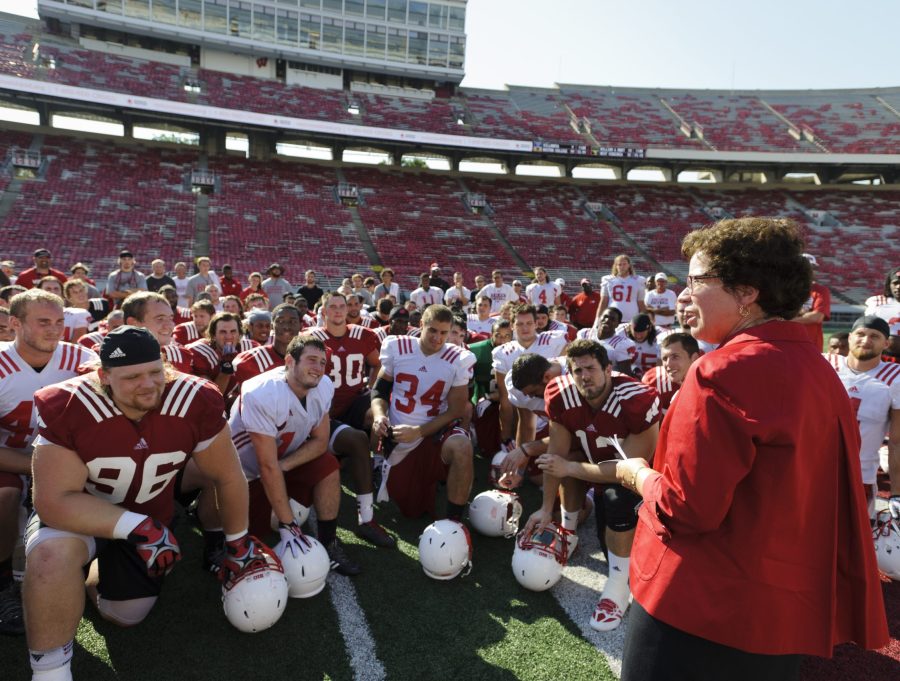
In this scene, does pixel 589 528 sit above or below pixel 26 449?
below

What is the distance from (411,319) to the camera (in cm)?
716

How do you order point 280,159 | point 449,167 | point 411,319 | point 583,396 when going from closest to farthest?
point 583,396
point 411,319
point 280,159
point 449,167

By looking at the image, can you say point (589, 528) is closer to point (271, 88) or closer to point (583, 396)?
point (583, 396)

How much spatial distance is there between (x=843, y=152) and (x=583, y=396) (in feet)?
106

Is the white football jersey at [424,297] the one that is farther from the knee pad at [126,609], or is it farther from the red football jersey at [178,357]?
the knee pad at [126,609]

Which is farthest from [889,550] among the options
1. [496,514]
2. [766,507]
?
[766,507]

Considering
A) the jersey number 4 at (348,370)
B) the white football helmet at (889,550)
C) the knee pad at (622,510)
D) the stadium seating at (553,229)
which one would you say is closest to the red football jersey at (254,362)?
the jersey number 4 at (348,370)

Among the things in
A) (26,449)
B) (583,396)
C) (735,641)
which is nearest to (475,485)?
(583,396)

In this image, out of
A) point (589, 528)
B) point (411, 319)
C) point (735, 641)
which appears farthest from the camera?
point (411, 319)

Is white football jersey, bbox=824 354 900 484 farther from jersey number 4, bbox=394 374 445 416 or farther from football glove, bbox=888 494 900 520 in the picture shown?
jersey number 4, bbox=394 374 445 416

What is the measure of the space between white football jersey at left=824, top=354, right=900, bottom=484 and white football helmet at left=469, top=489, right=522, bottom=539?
8.17 ft

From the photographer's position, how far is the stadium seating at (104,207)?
18.3 metres

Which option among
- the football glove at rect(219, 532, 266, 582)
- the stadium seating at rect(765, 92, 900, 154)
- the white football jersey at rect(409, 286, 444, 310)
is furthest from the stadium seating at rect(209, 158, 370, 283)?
the stadium seating at rect(765, 92, 900, 154)

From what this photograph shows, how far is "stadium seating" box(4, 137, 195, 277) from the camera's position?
60.1ft
